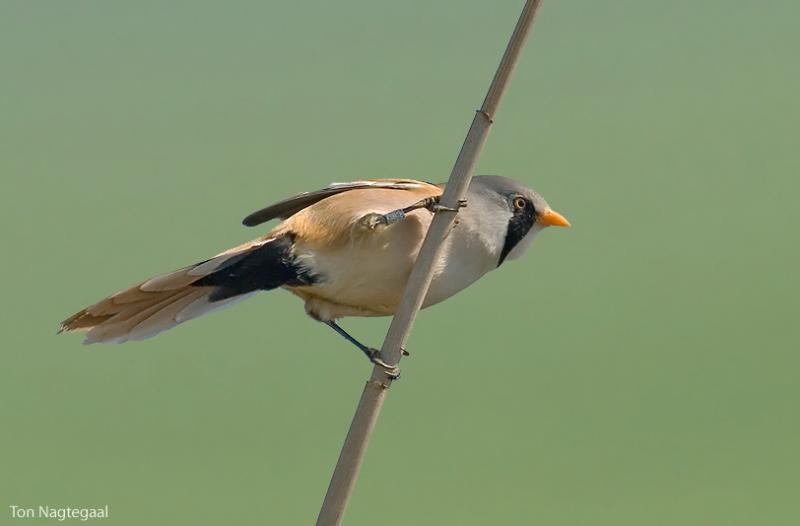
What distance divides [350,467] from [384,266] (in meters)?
0.77

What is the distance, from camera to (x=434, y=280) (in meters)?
3.25

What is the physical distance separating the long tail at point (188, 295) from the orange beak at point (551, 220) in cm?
84

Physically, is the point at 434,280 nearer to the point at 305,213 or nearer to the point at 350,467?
the point at 305,213

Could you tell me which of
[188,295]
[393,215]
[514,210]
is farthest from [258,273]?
[514,210]

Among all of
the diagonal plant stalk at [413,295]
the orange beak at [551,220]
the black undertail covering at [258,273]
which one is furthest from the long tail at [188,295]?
the orange beak at [551,220]

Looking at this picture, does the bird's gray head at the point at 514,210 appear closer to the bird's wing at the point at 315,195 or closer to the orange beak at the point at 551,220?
the orange beak at the point at 551,220

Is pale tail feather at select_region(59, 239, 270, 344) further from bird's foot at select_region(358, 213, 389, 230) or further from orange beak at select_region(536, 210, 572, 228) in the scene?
orange beak at select_region(536, 210, 572, 228)

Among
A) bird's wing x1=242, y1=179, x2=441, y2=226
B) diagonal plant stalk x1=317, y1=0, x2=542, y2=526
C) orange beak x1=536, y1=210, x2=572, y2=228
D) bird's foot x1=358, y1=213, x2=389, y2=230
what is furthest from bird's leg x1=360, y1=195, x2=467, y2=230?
orange beak x1=536, y1=210, x2=572, y2=228

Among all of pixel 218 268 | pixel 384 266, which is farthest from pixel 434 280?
→ pixel 218 268

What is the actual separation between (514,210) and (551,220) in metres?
0.15

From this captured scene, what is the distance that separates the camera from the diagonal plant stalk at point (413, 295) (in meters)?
2.53

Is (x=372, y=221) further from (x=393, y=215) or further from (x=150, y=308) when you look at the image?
(x=150, y=308)

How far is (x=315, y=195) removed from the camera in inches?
134

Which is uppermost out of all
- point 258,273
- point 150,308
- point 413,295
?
point 413,295
